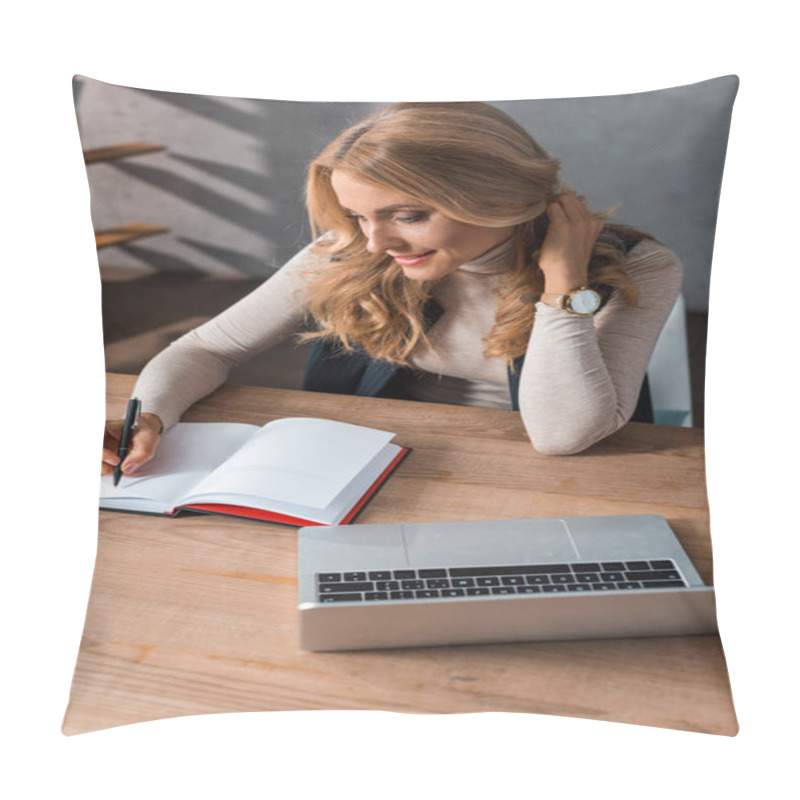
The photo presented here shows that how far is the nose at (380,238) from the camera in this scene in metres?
1.33

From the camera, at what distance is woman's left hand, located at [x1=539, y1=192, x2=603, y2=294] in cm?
132

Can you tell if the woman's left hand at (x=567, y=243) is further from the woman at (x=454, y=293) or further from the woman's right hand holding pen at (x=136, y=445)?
the woman's right hand holding pen at (x=136, y=445)

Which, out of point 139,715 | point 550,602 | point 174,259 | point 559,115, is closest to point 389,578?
point 550,602

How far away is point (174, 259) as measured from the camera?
4.50 feet

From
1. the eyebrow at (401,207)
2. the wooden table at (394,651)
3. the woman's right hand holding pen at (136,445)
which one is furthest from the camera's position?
the woman's right hand holding pen at (136,445)

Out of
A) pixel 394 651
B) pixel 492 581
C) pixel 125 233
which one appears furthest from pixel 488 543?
pixel 125 233

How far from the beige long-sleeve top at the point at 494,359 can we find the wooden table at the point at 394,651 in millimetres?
31

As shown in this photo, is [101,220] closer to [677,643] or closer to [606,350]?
[606,350]

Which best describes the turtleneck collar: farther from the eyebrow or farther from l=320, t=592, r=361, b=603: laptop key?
l=320, t=592, r=361, b=603: laptop key

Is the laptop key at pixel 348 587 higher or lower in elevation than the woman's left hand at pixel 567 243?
lower

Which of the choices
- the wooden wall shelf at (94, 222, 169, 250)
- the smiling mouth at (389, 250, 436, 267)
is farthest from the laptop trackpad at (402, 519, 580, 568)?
the wooden wall shelf at (94, 222, 169, 250)

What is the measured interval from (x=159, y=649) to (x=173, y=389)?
14.3 inches

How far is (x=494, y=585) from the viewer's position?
1.26m

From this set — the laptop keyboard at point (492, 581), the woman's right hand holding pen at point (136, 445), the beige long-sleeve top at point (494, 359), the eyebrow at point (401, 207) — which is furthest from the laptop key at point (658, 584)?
the woman's right hand holding pen at point (136, 445)
